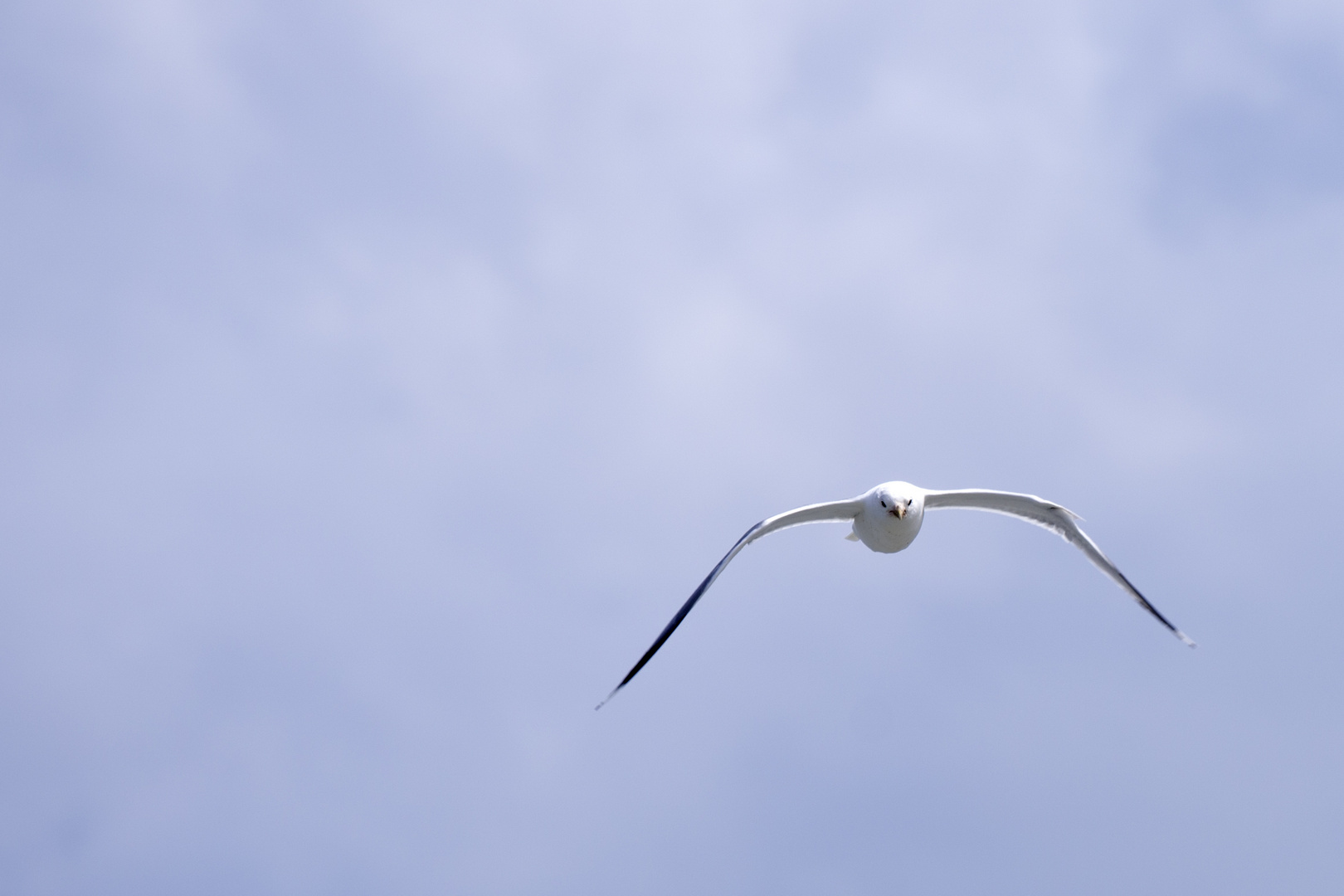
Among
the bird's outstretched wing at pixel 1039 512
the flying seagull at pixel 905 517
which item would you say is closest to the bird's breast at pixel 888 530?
the flying seagull at pixel 905 517

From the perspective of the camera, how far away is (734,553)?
21344 mm

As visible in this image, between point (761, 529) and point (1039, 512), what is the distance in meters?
6.76

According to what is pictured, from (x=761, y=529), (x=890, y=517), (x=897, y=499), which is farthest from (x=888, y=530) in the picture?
(x=761, y=529)

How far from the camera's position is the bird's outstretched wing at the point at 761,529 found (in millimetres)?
20219

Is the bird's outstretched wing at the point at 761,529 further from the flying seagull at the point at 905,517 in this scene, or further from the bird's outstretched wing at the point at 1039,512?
the bird's outstretched wing at the point at 1039,512

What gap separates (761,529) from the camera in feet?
74.1

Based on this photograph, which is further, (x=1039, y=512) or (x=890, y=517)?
(x=1039, y=512)

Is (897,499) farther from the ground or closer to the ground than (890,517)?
farther from the ground

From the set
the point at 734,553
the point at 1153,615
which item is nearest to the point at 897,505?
the point at 734,553

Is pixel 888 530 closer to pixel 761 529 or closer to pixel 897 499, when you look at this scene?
pixel 897 499

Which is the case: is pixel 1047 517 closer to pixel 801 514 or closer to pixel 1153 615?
pixel 1153 615

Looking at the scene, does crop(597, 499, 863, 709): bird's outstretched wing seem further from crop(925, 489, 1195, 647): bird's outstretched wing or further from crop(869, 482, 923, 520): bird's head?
crop(925, 489, 1195, 647): bird's outstretched wing

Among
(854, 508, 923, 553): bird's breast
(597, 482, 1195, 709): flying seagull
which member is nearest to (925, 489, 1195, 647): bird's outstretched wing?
(597, 482, 1195, 709): flying seagull

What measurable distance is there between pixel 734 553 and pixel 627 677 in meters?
2.96
